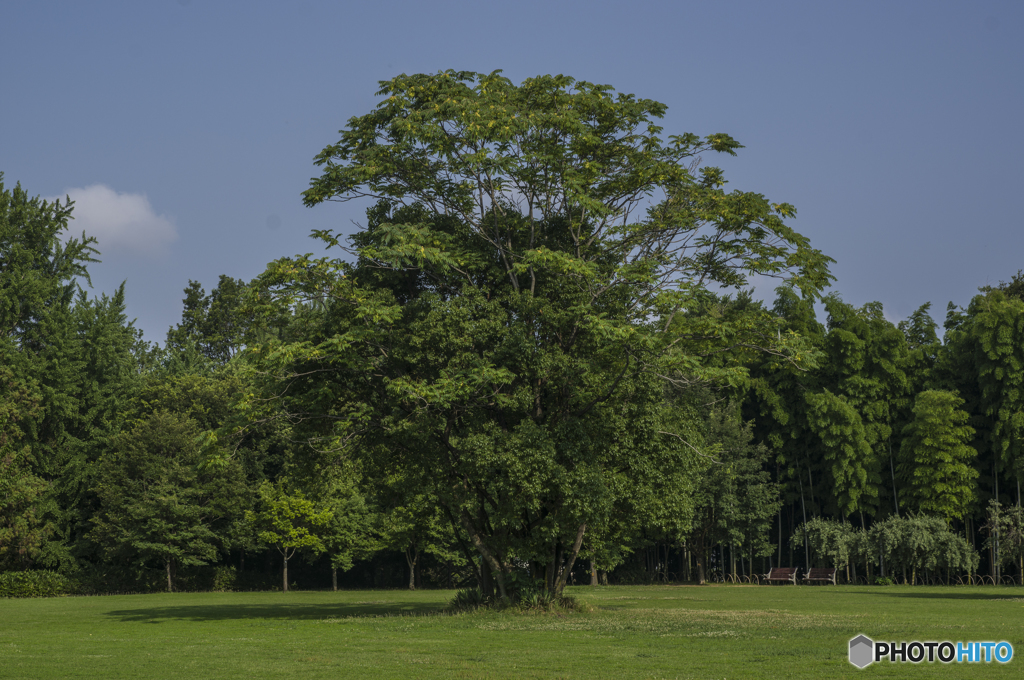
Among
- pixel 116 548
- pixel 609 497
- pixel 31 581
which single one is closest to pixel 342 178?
pixel 609 497

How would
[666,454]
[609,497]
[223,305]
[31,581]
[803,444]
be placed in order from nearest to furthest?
[609,497], [666,454], [31,581], [803,444], [223,305]

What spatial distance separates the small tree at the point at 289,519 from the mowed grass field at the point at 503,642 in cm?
1980

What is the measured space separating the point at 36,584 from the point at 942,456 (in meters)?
47.7

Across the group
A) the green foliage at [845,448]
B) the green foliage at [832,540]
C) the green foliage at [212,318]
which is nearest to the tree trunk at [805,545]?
the green foliage at [832,540]

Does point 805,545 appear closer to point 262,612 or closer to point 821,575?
→ point 821,575

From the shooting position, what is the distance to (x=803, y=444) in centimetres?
5650

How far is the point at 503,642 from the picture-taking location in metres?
16.7

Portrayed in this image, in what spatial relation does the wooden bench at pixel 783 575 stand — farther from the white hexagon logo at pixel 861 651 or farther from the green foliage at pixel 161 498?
the white hexagon logo at pixel 861 651

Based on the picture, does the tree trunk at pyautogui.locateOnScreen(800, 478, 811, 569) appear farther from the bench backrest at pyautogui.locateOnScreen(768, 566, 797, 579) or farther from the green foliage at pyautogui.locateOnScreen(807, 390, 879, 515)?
the green foliage at pyautogui.locateOnScreen(807, 390, 879, 515)

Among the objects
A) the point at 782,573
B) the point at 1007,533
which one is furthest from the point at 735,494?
the point at 1007,533

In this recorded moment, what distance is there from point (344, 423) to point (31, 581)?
31.6m

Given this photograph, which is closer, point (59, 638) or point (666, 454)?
point (59, 638)

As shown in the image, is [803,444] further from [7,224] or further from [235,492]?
[7,224]

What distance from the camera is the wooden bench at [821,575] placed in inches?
2019
